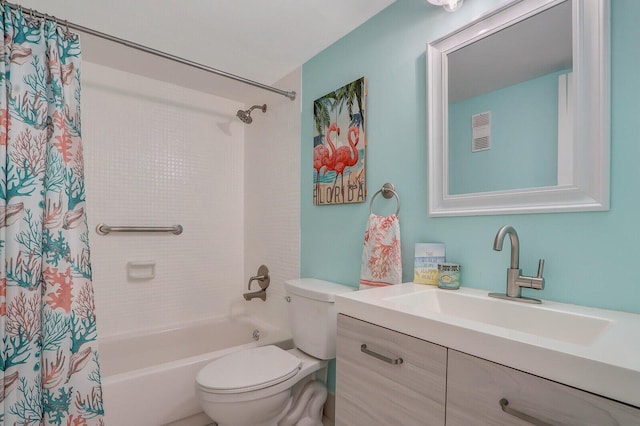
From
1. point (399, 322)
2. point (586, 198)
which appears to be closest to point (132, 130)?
point (399, 322)

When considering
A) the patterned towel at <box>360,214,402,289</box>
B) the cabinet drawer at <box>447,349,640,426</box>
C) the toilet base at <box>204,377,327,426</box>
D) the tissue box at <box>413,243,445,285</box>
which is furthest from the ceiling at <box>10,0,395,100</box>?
the toilet base at <box>204,377,327,426</box>

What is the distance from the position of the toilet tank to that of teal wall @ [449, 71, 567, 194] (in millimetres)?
792

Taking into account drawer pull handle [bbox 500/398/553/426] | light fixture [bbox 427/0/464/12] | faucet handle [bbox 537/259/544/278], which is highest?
light fixture [bbox 427/0/464/12]

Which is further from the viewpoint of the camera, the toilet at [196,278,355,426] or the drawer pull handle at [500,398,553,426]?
the toilet at [196,278,355,426]

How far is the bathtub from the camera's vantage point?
157 centimetres

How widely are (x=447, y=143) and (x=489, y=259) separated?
0.50m

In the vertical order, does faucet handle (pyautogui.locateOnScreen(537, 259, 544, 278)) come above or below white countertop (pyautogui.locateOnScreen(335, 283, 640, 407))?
above

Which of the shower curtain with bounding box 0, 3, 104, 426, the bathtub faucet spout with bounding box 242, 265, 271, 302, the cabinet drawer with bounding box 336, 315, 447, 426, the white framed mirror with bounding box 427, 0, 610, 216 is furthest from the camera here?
the bathtub faucet spout with bounding box 242, 265, 271, 302

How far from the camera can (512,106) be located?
118 centimetres

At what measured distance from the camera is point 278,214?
2.40 meters

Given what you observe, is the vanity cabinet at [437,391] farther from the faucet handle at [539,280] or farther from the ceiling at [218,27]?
the ceiling at [218,27]

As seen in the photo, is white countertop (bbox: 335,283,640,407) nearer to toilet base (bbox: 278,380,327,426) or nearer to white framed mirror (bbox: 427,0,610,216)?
white framed mirror (bbox: 427,0,610,216)

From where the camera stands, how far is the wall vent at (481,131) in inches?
48.9

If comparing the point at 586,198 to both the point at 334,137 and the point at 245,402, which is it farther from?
the point at 245,402
